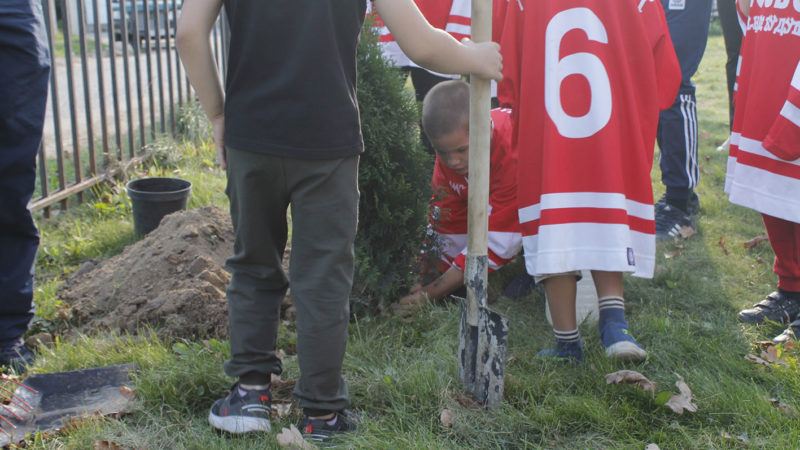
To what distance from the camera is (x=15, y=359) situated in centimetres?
313

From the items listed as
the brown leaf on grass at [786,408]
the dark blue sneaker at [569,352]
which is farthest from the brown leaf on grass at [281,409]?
the brown leaf on grass at [786,408]

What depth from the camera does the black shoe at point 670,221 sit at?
4.72m

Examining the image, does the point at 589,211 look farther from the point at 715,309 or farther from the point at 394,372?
the point at 715,309

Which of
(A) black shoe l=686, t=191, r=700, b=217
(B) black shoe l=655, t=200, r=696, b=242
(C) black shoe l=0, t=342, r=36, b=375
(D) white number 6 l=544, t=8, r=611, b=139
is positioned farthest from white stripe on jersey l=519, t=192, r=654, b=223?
(A) black shoe l=686, t=191, r=700, b=217

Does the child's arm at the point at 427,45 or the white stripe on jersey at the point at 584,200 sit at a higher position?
the child's arm at the point at 427,45

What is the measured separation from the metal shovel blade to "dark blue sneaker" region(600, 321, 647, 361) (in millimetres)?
552

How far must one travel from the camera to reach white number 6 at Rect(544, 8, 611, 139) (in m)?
2.75

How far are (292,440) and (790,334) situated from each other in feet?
7.19

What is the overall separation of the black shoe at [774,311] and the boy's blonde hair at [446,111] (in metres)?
1.60

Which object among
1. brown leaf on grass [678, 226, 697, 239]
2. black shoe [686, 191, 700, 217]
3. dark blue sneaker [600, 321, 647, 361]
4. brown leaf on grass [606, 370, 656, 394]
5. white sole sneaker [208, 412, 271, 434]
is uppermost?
dark blue sneaker [600, 321, 647, 361]

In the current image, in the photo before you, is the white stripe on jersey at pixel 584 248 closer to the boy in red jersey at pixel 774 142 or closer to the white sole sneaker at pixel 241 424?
the boy in red jersey at pixel 774 142

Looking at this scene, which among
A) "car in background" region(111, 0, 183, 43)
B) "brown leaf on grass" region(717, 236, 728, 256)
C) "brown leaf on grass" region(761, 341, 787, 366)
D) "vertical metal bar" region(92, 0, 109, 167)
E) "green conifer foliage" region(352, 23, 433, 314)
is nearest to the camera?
"brown leaf on grass" region(761, 341, 787, 366)

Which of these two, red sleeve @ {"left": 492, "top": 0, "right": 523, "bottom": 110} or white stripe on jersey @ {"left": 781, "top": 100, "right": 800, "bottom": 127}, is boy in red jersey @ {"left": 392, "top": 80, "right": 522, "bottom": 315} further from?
white stripe on jersey @ {"left": 781, "top": 100, "right": 800, "bottom": 127}

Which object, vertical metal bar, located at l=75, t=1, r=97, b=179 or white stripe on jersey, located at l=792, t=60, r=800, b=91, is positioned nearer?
white stripe on jersey, located at l=792, t=60, r=800, b=91
